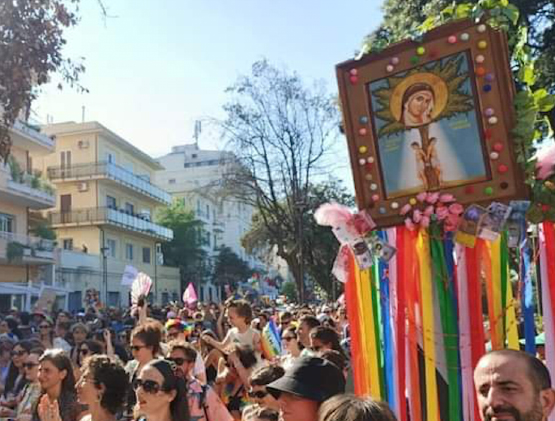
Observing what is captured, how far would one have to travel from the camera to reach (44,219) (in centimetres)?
3688

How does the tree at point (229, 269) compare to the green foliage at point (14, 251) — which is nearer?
the green foliage at point (14, 251)

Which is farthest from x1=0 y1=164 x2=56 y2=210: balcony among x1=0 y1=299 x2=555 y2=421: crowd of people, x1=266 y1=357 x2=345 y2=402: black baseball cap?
x1=266 y1=357 x2=345 y2=402: black baseball cap

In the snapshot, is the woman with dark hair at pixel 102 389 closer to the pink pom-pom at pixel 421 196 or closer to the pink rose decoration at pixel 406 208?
the pink rose decoration at pixel 406 208

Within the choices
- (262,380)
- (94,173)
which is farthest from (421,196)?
(94,173)

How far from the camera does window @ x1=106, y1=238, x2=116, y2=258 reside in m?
41.0

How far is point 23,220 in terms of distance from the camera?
30.9 metres

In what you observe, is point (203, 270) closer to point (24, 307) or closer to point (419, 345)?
point (24, 307)

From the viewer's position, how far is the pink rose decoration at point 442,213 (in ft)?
12.9

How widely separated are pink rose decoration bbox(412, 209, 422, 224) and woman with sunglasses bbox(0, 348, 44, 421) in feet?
10.7

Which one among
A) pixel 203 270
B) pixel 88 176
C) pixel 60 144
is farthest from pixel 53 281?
pixel 203 270

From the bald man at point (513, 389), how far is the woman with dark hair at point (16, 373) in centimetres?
547

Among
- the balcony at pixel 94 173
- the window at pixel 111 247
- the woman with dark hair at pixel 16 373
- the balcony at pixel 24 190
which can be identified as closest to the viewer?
the woman with dark hair at pixel 16 373

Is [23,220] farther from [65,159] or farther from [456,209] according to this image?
[456,209]

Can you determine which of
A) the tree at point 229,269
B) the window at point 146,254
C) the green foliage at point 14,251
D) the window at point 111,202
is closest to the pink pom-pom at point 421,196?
the green foliage at point 14,251
